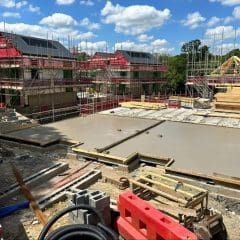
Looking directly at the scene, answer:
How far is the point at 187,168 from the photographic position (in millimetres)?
9312

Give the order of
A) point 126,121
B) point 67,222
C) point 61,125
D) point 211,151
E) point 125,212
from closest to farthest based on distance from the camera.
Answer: point 125,212
point 67,222
point 211,151
point 61,125
point 126,121

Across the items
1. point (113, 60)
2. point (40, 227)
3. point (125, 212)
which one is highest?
point (113, 60)

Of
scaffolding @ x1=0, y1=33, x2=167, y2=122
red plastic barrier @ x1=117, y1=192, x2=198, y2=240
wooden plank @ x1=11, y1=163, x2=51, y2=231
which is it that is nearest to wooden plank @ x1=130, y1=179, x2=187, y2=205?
red plastic barrier @ x1=117, y1=192, x2=198, y2=240

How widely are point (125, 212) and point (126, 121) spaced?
11.4m

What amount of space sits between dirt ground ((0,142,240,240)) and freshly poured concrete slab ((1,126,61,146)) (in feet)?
0.92

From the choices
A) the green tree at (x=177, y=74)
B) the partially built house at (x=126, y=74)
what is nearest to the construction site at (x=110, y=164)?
the partially built house at (x=126, y=74)

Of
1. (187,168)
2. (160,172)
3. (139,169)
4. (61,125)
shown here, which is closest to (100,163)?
(139,169)

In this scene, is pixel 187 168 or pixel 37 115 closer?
pixel 187 168

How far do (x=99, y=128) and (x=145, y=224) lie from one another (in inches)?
396

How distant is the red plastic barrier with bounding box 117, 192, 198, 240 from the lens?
4664 millimetres

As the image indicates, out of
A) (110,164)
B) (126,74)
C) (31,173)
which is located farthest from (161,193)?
(126,74)

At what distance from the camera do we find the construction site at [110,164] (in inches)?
222

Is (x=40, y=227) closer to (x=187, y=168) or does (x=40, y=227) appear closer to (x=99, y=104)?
(x=187, y=168)

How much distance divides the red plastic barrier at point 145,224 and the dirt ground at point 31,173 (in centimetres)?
139
